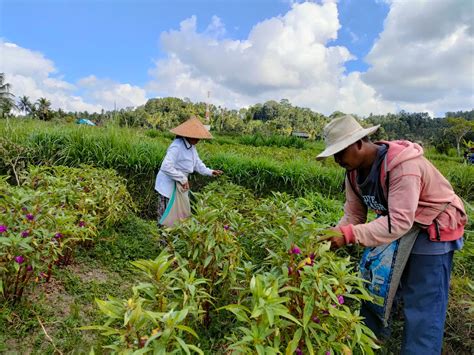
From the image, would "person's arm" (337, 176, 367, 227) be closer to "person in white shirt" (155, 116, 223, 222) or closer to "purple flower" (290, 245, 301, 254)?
"purple flower" (290, 245, 301, 254)

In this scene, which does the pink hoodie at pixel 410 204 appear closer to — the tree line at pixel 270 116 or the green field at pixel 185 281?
the green field at pixel 185 281

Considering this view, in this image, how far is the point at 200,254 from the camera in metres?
1.70

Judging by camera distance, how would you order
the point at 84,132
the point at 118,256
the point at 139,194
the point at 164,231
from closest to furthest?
1. the point at 164,231
2. the point at 118,256
3. the point at 139,194
4. the point at 84,132

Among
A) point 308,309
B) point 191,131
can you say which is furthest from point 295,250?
point 191,131

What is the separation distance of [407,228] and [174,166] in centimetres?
248

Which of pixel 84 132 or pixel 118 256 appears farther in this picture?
pixel 84 132

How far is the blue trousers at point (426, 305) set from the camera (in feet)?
5.45

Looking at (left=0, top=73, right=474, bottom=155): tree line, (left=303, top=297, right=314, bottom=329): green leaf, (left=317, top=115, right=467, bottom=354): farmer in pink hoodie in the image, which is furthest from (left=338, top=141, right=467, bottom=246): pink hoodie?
(left=0, top=73, right=474, bottom=155): tree line

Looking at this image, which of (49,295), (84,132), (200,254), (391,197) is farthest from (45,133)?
(391,197)

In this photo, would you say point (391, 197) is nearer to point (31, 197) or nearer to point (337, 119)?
point (337, 119)

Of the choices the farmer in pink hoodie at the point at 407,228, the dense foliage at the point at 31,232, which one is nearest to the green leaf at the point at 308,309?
the farmer in pink hoodie at the point at 407,228

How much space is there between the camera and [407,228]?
1.57m

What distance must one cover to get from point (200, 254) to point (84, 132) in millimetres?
3990

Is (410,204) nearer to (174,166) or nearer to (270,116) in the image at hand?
(174,166)
